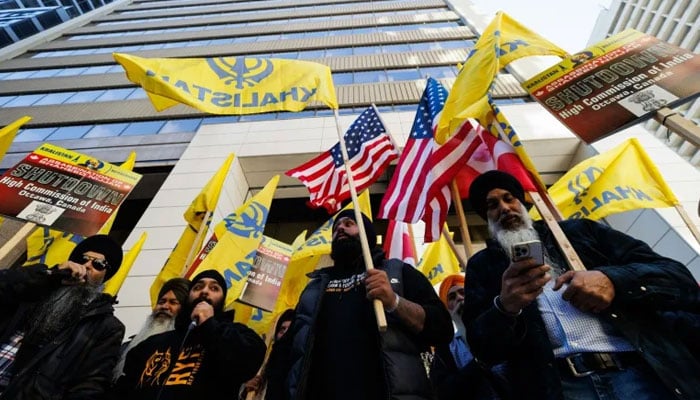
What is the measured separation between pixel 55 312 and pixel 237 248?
2.54m

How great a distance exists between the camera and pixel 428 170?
4.23 metres

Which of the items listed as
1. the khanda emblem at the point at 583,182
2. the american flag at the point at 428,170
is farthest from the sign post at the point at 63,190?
the khanda emblem at the point at 583,182

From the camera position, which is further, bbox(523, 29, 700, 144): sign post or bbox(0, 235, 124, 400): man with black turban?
bbox(523, 29, 700, 144): sign post

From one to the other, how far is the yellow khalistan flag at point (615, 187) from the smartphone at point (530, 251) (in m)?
4.47

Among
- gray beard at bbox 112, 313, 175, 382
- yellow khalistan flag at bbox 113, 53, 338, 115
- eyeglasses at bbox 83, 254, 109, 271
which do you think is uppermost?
yellow khalistan flag at bbox 113, 53, 338, 115

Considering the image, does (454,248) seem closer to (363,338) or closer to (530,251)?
(363,338)

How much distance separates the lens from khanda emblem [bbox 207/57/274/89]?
4.20 metres

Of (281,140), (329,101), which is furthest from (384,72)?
(329,101)

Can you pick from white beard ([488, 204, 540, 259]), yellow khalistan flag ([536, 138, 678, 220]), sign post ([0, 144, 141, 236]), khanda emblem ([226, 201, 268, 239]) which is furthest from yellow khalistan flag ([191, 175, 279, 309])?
yellow khalistan flag ([536, 138, 678, 220])

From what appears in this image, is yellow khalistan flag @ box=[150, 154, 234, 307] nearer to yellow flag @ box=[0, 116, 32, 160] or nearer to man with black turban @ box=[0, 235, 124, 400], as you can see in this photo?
man with black turban @ box=[0, 235, 124, 400]

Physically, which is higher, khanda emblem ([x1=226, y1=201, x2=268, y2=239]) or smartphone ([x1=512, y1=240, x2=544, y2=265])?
khanda emblem ([x1=226, y1=201, x2=268, y2=239])

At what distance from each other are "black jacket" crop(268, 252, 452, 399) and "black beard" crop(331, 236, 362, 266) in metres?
0.21

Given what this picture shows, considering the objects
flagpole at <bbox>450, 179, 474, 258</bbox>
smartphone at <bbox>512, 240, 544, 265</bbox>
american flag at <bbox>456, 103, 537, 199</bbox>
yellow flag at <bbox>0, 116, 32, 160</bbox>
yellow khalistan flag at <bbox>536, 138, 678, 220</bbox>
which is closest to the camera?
smartphone at <bbox>512, 240, 544, 265</bbox>

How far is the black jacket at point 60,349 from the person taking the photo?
2.08 meters
